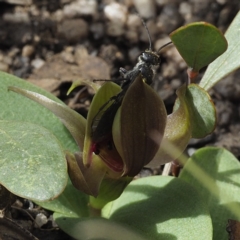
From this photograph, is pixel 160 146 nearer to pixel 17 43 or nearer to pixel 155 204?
pixel 155 204

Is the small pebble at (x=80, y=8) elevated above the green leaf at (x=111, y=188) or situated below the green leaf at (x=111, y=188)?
above

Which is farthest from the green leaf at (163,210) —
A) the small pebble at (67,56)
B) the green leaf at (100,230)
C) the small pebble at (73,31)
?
the small pebble at (73,31)

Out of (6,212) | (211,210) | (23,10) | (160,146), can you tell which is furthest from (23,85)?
(23,10)

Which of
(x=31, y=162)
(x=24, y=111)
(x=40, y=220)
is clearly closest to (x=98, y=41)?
(x=24, y=111)

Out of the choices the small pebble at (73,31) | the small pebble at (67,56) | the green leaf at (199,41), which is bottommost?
the small pebble at (67,56)

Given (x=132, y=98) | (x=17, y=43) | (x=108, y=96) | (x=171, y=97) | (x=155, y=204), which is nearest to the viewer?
(x=132, y=98)

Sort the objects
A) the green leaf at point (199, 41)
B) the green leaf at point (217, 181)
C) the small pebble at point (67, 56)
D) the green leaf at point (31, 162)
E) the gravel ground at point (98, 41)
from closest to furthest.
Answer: the green leaf at point (31, 162)
the green leaf at point (199, 41)
the green leaf at point (217, 181)
the gravel ground at point (98, 41)
the small pebble at point (67, 56)

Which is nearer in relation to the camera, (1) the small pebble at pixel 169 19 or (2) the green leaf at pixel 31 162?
(2) the green leaf at pixel 31 162

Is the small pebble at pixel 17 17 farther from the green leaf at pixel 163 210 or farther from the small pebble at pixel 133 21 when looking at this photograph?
the green leaf at pixel 163 210
